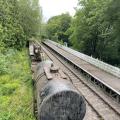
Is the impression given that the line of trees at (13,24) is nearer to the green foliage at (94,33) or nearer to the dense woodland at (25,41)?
the dense woodland at (25,41)

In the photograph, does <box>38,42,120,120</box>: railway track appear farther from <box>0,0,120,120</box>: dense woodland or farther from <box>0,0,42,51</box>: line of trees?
<box>0,0,42,51</box>: line of trees

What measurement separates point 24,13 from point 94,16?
15.1m

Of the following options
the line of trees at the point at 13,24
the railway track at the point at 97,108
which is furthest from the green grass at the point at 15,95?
the line of trees at the point at 13,24

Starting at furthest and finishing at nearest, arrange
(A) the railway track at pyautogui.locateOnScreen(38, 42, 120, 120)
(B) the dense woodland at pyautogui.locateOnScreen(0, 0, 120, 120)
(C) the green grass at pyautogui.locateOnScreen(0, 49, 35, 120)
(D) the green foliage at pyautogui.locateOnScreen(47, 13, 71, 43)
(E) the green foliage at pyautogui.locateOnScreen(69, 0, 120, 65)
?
(D) the green foliage at pyautogui.locateOnScreen(47, 13, 71, 43) → (E) the green foliage at pyautogui.locateOnScreen(69, 0, 120, 65) → (B) the dense woodland at pyautogui.locateOnScreen(0, 0, 120, 120) → (A) the railway track at pyautogui.locateOnScreen(38, 42, 120, 120) → (C) the green grass at pyautogui.locateOnScreen(0, 49, 35, 120)

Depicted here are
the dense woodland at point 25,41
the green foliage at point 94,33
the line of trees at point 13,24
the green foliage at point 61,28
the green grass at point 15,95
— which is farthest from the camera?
the green foliage at point 61,28

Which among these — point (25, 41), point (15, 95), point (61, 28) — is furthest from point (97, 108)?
point (61, 28)

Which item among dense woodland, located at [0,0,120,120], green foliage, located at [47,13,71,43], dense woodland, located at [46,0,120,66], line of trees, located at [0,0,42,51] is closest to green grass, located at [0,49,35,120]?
dense woodland, located at [0,0,120,120]

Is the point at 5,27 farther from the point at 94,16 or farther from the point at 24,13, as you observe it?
the point at 24,13

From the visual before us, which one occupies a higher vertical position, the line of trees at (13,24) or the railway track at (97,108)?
the line of trees at (13,24)

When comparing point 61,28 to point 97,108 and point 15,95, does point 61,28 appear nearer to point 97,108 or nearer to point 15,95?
point 15,95

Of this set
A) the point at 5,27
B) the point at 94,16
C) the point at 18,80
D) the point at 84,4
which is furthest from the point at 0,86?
the point at 84,4

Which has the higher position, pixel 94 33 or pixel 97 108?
pixel 94 33

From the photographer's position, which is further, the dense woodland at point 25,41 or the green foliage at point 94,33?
the green foliage at point 94,33

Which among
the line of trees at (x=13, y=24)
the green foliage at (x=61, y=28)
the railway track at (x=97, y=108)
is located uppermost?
the line of trees at (x=13, y=24)
